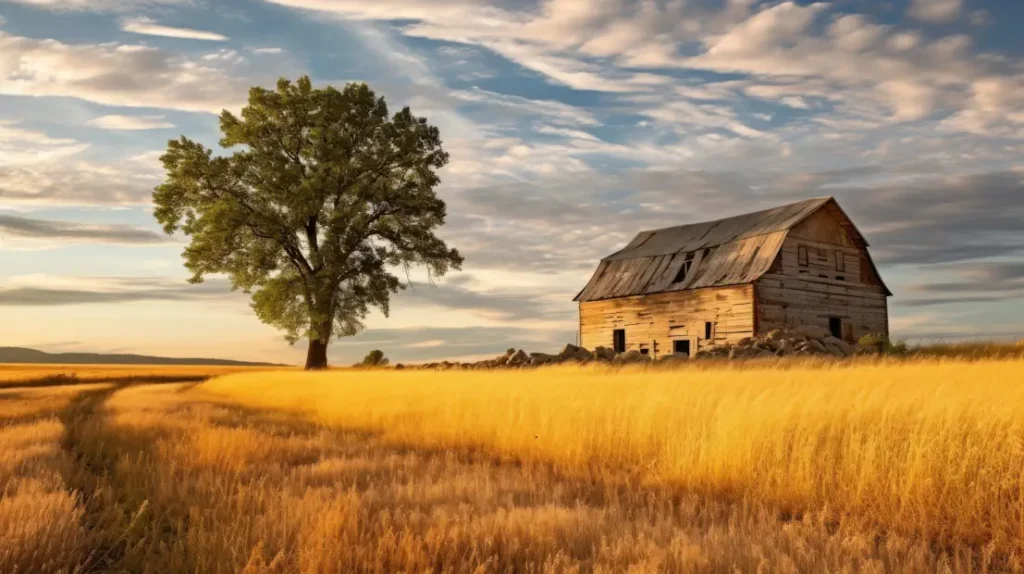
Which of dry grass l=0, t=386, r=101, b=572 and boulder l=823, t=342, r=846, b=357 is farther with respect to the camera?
boulder l=823, t=342, r=846, b=357

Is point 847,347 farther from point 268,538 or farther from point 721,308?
point 268,538

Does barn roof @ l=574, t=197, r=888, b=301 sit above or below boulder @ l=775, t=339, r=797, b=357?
above

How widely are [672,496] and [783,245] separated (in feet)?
97.5

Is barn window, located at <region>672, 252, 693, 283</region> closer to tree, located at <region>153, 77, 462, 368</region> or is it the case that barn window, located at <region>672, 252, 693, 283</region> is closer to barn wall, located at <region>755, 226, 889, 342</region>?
barn wall, located at <region>755, 226, 889, 342</region>

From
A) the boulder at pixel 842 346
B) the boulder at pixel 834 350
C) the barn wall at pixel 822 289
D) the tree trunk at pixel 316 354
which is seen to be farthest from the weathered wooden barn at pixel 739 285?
the tree trunk at pixel 316 354

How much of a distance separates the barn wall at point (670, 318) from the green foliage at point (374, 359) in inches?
476

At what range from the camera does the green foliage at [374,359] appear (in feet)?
143

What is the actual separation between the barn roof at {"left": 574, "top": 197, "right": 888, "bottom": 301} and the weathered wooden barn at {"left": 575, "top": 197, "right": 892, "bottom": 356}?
6 centimetres

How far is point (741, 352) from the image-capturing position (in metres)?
29.0

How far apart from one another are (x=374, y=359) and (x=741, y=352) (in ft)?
75.1

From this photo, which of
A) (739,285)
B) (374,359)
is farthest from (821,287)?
(374,359)

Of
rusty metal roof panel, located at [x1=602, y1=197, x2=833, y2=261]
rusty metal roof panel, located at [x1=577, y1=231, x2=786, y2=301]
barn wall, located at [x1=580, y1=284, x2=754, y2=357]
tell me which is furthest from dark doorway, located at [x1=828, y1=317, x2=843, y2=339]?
barn wall, located at [x1=580, y1=284, x2=754, y2=357]

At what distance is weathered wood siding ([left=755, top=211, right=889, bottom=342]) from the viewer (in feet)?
111

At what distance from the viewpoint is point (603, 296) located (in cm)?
3994
